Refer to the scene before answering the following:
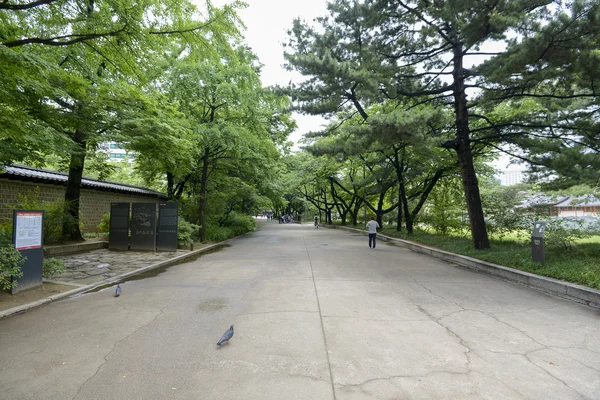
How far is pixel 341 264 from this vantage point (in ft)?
32.2

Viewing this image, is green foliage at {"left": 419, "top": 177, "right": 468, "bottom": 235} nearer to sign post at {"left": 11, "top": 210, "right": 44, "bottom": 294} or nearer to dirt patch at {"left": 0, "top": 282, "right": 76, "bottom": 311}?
dirt patch at {"left": 0, "top": 282, "right": 76, "bottom": 311}

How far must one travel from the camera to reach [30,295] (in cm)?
564

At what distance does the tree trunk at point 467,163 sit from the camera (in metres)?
11.0

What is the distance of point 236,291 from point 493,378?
182 inches

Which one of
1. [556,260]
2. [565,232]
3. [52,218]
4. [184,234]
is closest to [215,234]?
[184,234]

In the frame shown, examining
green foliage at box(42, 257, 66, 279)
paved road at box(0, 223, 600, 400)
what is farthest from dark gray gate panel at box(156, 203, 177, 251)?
paved road at box(0, 223, 600, 400)

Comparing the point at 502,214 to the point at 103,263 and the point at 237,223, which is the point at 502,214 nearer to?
the point at 103,263

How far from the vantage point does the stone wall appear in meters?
11.9

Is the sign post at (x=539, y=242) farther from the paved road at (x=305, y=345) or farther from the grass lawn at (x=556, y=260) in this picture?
the paved road at (x=305, y=345)

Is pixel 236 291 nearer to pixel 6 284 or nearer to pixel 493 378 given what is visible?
pixel 6 284

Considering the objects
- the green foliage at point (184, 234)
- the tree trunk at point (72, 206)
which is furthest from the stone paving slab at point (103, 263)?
the tree trunk at point (72, 206)

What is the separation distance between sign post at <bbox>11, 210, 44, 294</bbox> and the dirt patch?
109 mm

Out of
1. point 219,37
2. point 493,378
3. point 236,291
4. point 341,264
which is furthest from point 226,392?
point 341,264

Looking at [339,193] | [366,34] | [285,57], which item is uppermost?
[366,34]
